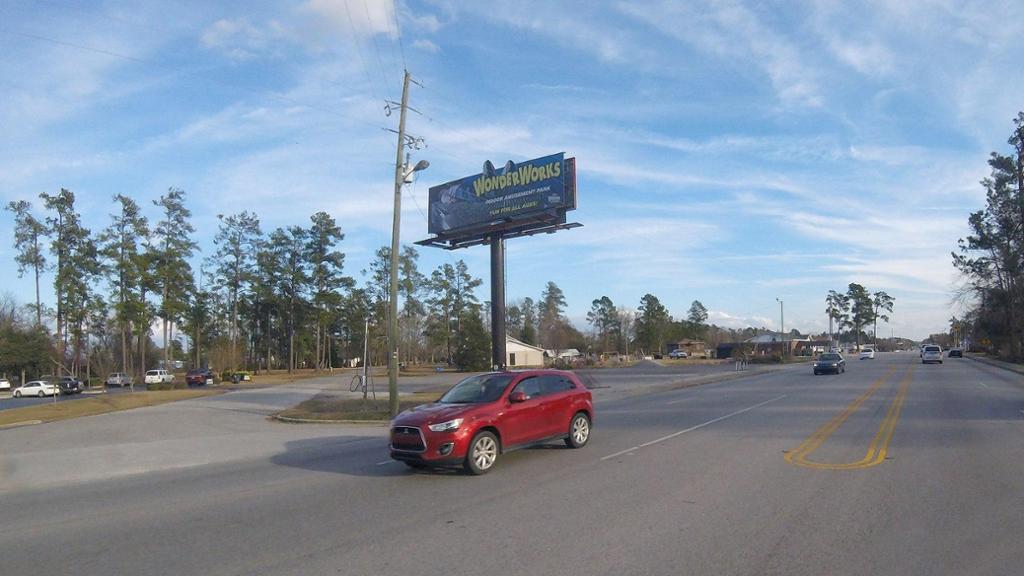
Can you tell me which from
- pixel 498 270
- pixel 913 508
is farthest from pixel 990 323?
pixel 913 508

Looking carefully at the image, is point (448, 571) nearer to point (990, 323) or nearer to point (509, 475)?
point (509, 475)

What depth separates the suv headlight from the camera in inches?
409

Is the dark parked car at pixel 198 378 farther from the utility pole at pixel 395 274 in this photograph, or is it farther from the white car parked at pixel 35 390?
the utility pole at pixel 395 274

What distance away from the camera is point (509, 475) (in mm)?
10469

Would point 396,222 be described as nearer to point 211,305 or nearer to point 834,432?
point 834,432

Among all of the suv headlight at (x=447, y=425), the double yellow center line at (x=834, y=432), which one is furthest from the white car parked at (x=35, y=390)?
the double yellow center line at (x=834, y=432)

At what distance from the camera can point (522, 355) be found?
293 ft

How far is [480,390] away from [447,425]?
1.55m

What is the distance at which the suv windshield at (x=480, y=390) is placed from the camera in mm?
11539

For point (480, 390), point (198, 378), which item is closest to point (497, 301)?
point (480, 390)

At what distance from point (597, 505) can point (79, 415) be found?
27478mm

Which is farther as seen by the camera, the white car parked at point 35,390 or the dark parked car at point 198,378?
the dark parked car at point 198,378

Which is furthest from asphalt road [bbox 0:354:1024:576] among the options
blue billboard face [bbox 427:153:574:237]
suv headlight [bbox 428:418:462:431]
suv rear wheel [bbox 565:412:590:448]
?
blue billboard face [bbox 427:153:574:237]

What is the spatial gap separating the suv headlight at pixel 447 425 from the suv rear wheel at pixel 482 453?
13.7 inches
